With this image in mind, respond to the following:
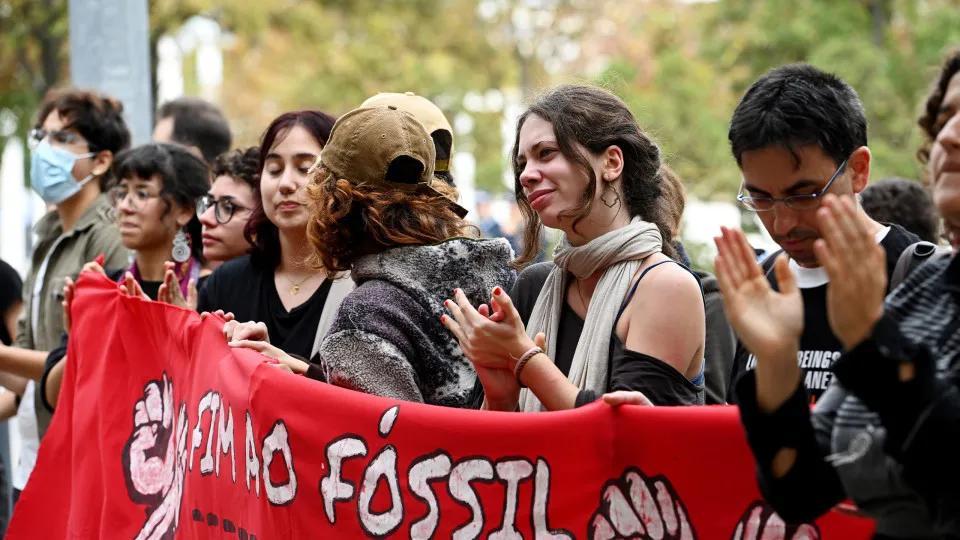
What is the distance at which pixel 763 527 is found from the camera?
2.55 m

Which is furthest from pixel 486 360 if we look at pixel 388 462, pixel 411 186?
pixel 411 186

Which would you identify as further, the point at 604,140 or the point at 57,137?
the point at 57,137

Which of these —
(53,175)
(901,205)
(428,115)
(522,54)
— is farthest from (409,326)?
(522,54)

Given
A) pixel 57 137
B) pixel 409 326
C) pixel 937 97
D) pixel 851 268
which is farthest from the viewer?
pixel 57 137

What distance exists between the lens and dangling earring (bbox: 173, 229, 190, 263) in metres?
5.45

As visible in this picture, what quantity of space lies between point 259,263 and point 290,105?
1985cm

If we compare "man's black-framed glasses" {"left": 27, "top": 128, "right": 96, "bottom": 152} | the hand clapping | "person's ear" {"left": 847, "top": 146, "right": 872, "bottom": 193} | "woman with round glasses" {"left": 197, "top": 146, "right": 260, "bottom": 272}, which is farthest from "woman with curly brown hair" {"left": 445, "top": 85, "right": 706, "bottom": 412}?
"man's black-framed glasses" {"left": 27, "top": 128, "right": 96, "bottom": 152}

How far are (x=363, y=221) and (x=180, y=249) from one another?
2061mm

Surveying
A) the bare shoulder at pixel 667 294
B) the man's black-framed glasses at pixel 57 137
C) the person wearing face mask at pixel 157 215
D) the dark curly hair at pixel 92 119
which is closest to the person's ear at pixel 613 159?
the bare shoulder at pixel 667 294

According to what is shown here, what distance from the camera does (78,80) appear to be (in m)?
7.48

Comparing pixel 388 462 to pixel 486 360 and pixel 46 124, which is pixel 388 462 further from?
pixel 46 124

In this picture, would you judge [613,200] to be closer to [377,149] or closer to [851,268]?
[377,149]

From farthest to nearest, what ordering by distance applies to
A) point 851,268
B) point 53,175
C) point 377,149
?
1. point 53,175
2. point 377,149
3. point 851,268

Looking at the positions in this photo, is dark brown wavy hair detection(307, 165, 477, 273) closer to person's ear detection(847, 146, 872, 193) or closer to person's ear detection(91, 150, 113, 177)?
person's ear detection(847, 146, 872, 193)
